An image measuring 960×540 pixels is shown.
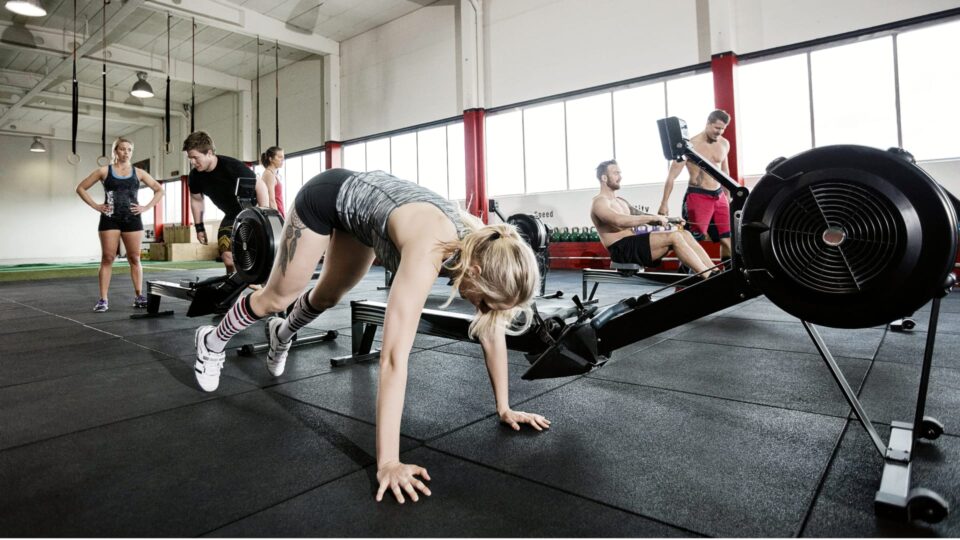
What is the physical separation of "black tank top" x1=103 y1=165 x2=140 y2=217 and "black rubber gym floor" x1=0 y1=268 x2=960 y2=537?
1811 mm

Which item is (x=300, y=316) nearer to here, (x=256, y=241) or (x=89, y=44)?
(x=256, y=241)

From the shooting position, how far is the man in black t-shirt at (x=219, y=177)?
320cm

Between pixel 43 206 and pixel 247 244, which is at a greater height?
pixel 43 206

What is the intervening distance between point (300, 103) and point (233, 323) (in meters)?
11.4

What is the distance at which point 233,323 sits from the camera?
76.0 inches

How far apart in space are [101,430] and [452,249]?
1241mm

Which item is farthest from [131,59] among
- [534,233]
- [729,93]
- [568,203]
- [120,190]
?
[729,93]

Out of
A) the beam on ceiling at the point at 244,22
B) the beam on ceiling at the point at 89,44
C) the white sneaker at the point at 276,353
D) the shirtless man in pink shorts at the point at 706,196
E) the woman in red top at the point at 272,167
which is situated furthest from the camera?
the beam on ceiling at the point at 244,22

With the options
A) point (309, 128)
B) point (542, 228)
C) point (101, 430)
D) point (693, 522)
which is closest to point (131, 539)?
point (101, 430)

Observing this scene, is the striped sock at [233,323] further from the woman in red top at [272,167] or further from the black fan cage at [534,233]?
the black fan cage at [534,233]

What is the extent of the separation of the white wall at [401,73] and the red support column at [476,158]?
53 cm

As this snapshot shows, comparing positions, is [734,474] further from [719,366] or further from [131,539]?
[131,539]

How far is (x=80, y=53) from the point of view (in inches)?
401

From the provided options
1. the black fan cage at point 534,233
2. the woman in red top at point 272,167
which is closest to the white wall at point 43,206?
the woman in red top at point 272,167
